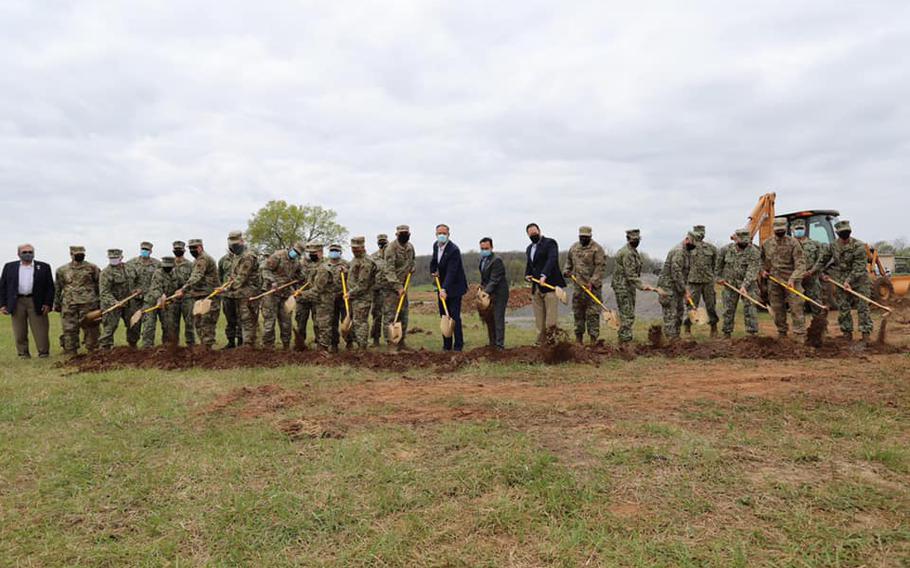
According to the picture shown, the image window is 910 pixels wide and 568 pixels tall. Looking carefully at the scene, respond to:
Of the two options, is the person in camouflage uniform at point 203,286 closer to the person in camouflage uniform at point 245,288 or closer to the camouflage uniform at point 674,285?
the person in camouflage uniform at point 245,288

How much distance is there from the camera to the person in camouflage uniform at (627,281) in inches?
411

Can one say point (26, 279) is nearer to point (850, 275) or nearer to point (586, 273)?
point (586, 273)

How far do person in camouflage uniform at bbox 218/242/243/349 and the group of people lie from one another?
0.03m

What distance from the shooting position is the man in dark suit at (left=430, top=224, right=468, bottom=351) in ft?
33.3

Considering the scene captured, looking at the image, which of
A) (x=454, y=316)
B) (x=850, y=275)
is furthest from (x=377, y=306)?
(x=850, y=275)

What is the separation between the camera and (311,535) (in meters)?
3.25

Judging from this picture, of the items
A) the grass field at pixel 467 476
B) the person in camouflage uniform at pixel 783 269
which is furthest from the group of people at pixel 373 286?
the grass field at pixel 467 476

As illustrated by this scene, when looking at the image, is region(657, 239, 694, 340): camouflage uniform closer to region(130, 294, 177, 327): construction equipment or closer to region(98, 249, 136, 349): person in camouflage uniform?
region(130, 294, 177, 327): construction equipment

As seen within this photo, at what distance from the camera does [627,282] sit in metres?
10.5

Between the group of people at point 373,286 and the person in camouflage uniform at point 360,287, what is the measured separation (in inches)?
0.8

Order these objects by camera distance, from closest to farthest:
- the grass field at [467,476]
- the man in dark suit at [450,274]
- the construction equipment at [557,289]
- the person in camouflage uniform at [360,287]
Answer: the grass field at [467,476], the construction equipment at [557,289], the man in dark suit at [450,274], the person in camouflage uniform at [360,287]

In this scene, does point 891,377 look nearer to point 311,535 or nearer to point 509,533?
point 509,533

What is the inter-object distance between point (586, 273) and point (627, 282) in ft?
2.73

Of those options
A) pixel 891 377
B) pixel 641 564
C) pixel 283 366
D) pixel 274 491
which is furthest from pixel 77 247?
pixel 891 377
